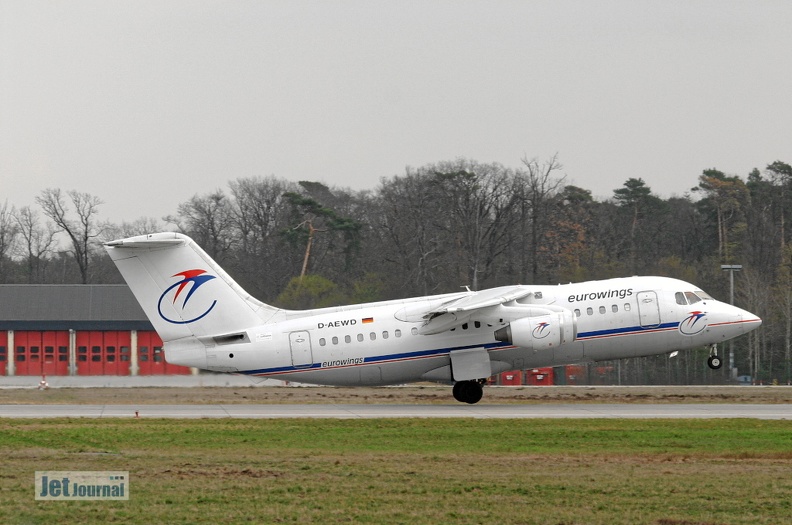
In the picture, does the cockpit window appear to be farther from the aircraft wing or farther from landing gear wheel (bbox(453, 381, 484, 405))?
landing gear wheel (bbox(453, 381, 484, 405))

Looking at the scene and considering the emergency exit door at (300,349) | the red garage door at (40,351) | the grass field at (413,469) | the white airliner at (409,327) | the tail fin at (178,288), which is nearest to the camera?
the grass field at (413,469)

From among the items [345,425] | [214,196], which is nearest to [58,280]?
[214,196]

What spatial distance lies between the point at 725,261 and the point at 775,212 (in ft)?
52.3

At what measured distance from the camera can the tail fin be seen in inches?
1198

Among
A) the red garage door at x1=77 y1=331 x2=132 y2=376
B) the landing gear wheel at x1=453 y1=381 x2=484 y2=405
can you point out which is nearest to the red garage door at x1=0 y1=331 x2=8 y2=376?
the red garage door at x1=77 y1=331 x2=132 y2=376

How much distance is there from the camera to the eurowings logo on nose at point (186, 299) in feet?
101

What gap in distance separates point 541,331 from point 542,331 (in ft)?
0.10

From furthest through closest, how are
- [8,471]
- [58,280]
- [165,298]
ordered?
[58,280], [165,298], [8,471]

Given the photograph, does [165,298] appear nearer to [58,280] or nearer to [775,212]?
[58,280]

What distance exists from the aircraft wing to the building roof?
2623cm

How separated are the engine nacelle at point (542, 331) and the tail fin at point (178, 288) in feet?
26.2

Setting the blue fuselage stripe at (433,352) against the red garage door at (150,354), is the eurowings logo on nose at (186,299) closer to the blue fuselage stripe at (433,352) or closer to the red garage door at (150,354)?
the blue fuselage stripe at (433,352)

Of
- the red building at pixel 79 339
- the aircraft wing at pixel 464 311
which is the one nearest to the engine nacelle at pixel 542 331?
the aircraft wing at pixel 464 311

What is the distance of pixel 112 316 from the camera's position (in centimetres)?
5528
